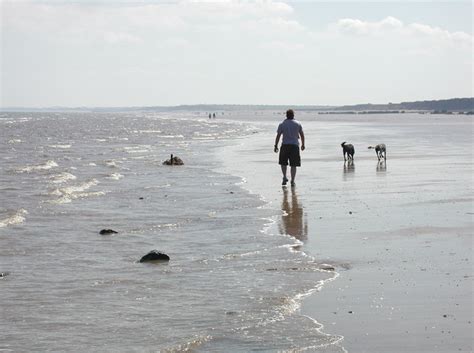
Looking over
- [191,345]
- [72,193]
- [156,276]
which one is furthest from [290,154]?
[191,345]

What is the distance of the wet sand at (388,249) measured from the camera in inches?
265

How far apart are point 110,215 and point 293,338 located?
884cm

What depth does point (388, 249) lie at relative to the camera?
33.7 ft

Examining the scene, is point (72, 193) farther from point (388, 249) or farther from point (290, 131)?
point (388, 249)

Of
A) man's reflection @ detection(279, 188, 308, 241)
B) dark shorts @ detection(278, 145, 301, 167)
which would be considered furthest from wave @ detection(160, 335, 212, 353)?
dark shorts @ detection(278, 145, 301, 167)

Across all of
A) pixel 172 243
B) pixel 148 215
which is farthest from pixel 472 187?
pixel 172 243

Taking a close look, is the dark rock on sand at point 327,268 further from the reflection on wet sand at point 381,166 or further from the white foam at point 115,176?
the white foam at point 115,176

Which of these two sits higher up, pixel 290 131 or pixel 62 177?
pixel 290 131

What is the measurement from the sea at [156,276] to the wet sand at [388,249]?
0.96ft

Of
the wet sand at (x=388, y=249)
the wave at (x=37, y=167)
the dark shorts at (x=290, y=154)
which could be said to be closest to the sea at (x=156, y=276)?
the wet sand at (x=388, y=249)

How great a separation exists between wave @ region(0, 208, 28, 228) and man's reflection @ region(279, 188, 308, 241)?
4.82m

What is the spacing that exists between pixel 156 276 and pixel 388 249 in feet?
10.1

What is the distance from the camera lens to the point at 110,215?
15.0 metres

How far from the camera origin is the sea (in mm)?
6781
